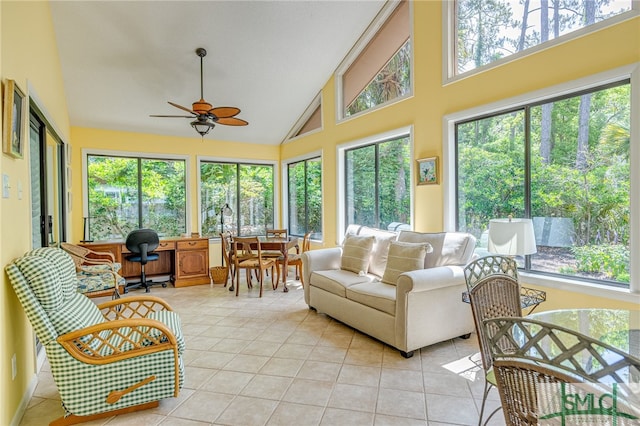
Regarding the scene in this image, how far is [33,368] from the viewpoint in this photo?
2.51 m

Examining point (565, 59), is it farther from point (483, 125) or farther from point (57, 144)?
point (57, 144)

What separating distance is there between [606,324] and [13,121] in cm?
348

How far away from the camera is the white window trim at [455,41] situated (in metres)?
2.52

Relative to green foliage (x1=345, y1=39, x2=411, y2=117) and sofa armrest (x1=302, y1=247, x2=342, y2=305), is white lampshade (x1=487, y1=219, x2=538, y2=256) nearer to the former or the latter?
sofa armrest (x1=302, y1=247, x2=342, y2=305)

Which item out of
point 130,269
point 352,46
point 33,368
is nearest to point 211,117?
point 352,46

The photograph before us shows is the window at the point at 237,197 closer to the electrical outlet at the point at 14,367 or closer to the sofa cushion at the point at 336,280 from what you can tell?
the sofa cushion at the point at 336,280

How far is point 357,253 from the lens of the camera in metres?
3.99

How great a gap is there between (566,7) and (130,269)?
6660 millimetres

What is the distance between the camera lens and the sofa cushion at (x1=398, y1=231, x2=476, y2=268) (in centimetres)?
329

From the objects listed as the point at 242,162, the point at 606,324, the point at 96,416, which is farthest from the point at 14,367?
the point at 242,162

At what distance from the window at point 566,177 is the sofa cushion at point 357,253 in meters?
1.23

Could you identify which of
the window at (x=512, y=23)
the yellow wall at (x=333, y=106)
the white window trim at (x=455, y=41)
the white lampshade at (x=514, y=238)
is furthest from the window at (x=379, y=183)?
the white lampshade at (x=514, y=238)

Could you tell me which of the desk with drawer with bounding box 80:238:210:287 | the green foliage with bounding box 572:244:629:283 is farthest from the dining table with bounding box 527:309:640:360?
the desk with drawer with bounding box 80:238:210:287

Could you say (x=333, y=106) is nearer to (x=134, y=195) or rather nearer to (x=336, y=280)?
(x=336, y=280)
